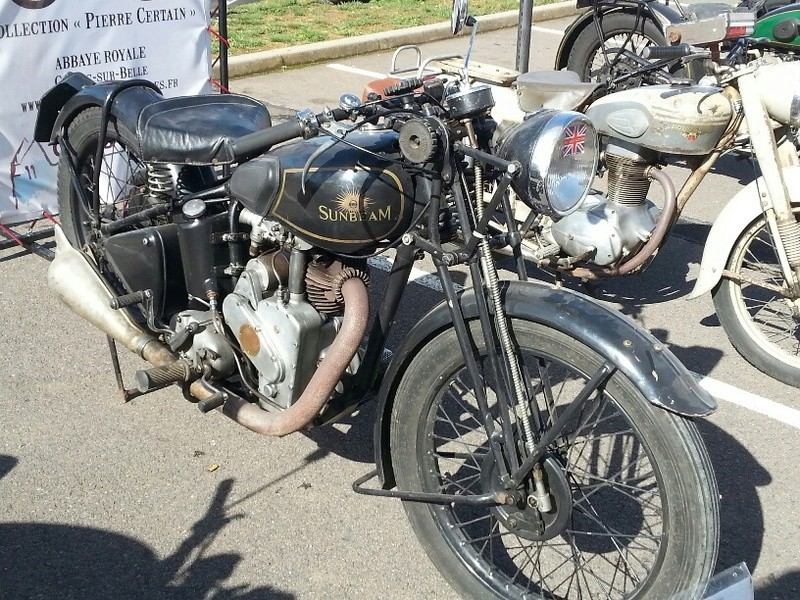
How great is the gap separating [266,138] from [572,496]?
1.22 m

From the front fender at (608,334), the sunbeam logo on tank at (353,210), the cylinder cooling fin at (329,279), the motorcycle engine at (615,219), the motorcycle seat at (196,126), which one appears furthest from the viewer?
the motorcycle engine at (615,219)

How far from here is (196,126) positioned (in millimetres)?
2980

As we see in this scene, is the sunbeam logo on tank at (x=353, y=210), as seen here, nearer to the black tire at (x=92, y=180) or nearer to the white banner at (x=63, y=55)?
the black tire at (x=92, y=180)

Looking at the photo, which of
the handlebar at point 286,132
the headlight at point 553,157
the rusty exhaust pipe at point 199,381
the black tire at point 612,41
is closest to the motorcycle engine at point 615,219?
the rusty exhaust pipe at point 199,381

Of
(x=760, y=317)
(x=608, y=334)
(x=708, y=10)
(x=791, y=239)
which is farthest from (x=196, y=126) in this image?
(x=708, y=10)

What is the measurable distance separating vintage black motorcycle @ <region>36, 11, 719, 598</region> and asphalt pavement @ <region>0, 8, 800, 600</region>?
11.0 inches

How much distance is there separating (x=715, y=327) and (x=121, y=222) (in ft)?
9.04

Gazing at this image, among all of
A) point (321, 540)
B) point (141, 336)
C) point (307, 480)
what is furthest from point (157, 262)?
point (321, 540)

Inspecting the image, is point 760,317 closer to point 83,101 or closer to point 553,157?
point 553,157

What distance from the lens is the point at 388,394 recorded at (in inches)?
103

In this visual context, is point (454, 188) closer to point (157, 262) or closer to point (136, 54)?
point (157, 262)

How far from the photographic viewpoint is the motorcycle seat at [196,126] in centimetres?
290

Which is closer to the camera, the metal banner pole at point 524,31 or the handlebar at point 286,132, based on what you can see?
the handlebar at point 286,132

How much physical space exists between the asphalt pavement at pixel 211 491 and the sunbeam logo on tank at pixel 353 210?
1045 mm
